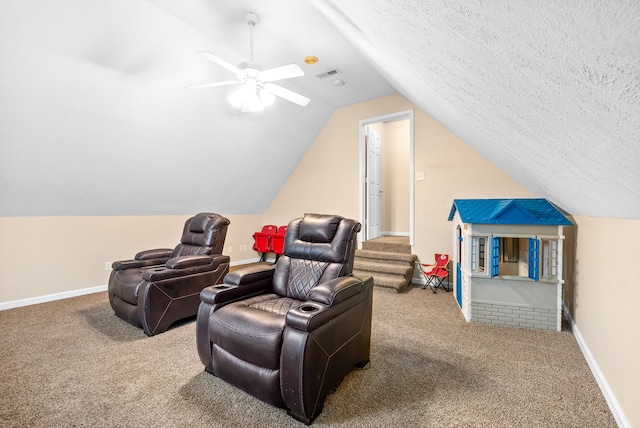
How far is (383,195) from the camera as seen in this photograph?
6.21 m

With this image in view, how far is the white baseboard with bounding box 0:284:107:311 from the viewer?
342cm

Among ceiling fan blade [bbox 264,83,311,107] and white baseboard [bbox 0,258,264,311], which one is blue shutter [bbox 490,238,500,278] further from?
white baseboard [bbox 0,258,264,311]

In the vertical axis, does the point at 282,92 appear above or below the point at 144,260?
above

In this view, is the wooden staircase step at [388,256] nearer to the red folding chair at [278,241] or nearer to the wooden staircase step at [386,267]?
the wooden staircase step at [386,267]

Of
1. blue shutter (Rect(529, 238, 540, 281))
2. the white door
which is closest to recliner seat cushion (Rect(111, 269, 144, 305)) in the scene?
the white door

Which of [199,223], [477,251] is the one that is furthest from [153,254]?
[477,251]

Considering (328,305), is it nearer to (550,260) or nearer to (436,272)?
(550,260)

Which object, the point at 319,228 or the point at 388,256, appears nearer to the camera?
the point at 319,228

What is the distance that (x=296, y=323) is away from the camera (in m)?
1.58

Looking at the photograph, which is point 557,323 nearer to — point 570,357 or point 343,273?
point 570,357

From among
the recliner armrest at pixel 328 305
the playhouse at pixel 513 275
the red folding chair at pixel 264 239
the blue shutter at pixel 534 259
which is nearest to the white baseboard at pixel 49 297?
the red folding chair at pixel 264 239

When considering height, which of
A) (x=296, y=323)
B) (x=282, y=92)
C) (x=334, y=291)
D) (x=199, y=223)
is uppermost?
(x=282, y=92)

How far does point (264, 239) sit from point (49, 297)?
3244 millimetres

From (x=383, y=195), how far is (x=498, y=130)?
4.47 meters
